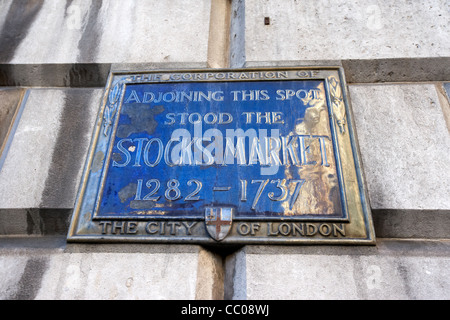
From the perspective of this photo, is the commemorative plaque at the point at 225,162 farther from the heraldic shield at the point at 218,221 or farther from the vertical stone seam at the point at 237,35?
the vertical stone seam at the point at 237,35

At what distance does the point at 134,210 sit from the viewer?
2162 mm

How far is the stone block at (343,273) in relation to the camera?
73.6 inches

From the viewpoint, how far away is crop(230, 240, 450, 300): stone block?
1869 mm

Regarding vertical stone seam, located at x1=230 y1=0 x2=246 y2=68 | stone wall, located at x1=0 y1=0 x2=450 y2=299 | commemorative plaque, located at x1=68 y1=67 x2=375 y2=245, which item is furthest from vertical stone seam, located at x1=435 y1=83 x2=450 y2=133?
vertical stone seam, located at x1=230 y1=0 x2=246 y2=68

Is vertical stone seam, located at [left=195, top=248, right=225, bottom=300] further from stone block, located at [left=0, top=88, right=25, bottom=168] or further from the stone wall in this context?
stone block, located at [left=0, top=88, right=25, bottom=168]

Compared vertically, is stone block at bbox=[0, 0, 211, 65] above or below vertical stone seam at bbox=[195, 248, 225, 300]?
above

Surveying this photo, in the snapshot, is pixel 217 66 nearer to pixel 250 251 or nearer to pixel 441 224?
pixel 250 251

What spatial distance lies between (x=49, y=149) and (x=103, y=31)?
1190 millimetres

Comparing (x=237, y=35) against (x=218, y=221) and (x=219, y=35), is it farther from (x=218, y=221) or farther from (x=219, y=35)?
(x=218, y=221)

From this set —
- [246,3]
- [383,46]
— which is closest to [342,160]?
[383,46]

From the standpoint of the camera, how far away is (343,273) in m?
1.93

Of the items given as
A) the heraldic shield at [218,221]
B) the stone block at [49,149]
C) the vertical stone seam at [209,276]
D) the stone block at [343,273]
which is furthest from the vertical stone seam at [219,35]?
the stone block at [343,273]
